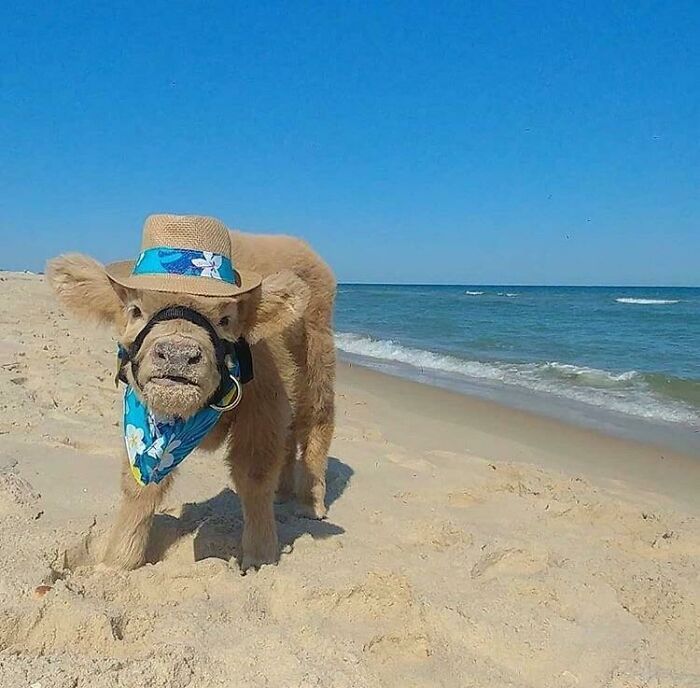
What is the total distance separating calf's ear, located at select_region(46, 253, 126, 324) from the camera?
3.14m

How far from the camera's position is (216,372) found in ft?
9.07

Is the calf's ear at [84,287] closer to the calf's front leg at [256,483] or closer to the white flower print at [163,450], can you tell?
the white flower print at [163,450]

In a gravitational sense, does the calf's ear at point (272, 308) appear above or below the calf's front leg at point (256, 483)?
above

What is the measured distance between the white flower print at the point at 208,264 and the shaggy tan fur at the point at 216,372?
5.6 inches

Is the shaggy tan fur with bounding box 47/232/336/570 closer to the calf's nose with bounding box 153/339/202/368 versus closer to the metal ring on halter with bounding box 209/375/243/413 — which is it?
the calf's nose with bounding box 153/339/202/368

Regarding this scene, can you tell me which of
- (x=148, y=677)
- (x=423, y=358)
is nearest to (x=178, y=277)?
(x=148, y=677)

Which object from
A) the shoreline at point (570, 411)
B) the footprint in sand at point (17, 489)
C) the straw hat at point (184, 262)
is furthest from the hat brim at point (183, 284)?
the shoreline at point (570, 411)

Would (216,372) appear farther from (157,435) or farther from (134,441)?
(134,441)

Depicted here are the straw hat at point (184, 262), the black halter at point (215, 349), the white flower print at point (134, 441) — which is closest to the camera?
the black halter at point (215, 349)

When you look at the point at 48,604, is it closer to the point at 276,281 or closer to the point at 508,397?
the point at 276,281

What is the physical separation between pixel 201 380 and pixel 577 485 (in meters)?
3.53

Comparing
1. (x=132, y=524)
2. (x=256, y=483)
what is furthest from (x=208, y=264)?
(x=132, y=524)

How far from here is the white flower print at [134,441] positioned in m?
2.98

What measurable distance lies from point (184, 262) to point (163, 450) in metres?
0.78
